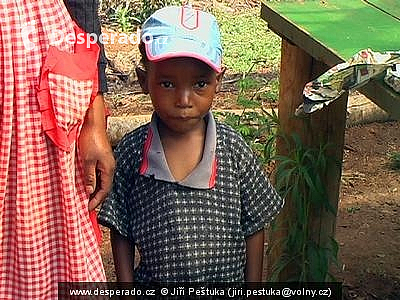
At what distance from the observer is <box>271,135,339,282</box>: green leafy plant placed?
10.7ft

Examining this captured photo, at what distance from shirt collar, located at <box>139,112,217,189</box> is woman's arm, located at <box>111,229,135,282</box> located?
23cm

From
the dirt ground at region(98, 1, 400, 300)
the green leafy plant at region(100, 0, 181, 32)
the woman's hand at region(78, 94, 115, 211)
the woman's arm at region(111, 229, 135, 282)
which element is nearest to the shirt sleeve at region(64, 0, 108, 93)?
the woman's hand at region(78, 94, 115, 211)

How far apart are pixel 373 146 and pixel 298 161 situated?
90.5 inches

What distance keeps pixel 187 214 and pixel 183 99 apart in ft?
1.09

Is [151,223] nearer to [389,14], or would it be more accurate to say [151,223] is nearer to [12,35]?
[12,35]

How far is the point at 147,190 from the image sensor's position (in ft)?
8.20

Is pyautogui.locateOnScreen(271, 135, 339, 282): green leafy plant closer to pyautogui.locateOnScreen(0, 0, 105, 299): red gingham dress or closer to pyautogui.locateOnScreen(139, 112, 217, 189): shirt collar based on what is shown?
pyautogui.locateOnScreen(139, 112, 217, 189): shirt collar

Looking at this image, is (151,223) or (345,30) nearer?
(151,223)

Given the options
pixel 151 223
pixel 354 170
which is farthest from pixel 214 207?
pixel 354 170

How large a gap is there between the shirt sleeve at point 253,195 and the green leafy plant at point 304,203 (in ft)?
1.98

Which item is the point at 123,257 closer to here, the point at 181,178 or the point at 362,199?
the point at 181,178

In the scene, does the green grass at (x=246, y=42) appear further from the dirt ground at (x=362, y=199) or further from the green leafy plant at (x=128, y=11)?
the green leafy plant at (x=128, y=11)

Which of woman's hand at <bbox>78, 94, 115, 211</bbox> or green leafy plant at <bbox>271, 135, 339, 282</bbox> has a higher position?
woman's hand at <bbox>78, 94, 115, 211</bbox>

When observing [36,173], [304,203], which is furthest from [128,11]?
[36,173]
